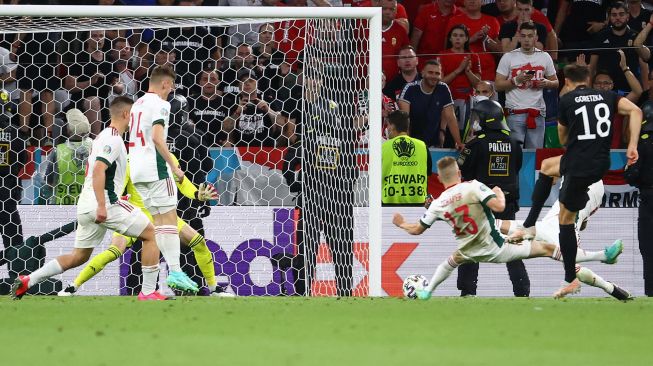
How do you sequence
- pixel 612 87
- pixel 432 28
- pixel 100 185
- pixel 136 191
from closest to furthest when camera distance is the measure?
1. pixel 100 185
2. pixel 136 191
3. pixel 612 87
4. pixel 432 28

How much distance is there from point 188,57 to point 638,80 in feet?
19.0

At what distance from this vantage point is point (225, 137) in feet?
42.5

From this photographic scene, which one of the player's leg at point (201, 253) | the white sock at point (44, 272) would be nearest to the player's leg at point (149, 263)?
the white sock at point (44, 272)

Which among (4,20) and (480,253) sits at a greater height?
(4,20)

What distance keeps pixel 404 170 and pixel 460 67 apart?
8.60ft

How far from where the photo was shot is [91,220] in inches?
414

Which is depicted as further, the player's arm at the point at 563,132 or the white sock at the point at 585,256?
the white sock at the point at 585,256

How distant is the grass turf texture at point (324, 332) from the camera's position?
6.15 metres

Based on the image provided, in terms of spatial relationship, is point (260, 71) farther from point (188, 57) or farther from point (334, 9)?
point (334, 9)

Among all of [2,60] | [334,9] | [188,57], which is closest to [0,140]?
[2,60]

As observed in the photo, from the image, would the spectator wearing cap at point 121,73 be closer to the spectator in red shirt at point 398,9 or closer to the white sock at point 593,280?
the spectator in red shirt at point 398,9

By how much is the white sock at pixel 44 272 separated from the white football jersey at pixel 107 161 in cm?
51

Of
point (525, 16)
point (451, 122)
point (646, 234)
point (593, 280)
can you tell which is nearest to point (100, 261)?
point (593, 280)

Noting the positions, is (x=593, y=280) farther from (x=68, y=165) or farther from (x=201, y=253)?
(x=68, y=165)
